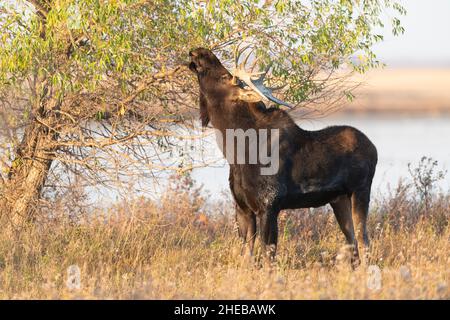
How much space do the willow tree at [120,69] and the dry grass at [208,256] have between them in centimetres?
79

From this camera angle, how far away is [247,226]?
31.2 ft

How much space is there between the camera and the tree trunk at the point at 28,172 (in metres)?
11.5

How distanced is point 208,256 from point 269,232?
3.62 feet

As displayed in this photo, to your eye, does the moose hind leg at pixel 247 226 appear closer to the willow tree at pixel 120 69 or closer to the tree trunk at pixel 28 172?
the willow tree at pixel 120 69

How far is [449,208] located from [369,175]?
3.09 meters

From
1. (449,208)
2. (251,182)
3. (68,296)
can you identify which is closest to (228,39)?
(251,182)

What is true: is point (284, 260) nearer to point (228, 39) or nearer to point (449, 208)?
point (228, 39)

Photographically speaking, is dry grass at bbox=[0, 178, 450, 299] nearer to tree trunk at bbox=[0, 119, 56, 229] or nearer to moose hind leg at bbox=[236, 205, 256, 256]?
moose hind leg at bbox=[236, 205, 256, 256]

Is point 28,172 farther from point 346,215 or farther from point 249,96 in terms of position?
point 346,215

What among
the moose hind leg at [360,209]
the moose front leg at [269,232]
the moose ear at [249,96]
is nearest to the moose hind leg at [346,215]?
the moose hind leg at [360,209]

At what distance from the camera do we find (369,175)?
32.1 ft

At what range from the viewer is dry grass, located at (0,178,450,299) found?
7582 mm

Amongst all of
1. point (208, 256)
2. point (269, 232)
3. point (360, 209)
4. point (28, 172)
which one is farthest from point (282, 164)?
point (28, 172)

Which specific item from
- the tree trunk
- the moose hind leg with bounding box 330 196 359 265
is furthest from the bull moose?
the tree trunk
